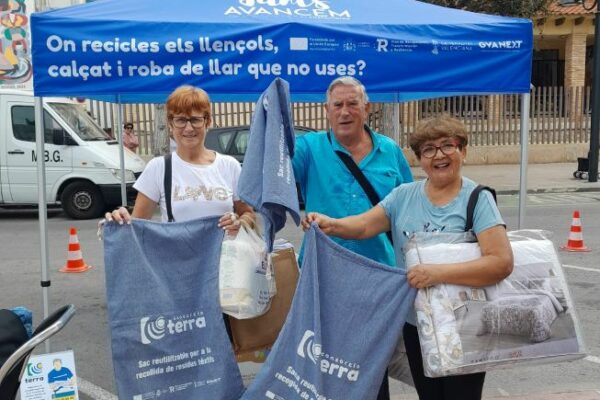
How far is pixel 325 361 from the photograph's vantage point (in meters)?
2.77

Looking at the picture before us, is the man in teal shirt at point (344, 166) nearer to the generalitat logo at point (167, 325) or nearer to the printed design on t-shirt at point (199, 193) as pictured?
the printed design on t-shirt at point (199, 193)

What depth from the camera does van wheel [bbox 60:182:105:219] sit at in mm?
11438

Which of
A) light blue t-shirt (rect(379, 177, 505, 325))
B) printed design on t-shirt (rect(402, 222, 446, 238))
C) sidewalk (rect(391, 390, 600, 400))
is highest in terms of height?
light blue t-shirt (rect(379, 177, 505, 325))

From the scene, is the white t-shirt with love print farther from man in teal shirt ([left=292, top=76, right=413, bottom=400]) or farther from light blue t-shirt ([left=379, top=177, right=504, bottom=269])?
light blue t-shirt ([left=379, top=177, right=504, bottom=269])

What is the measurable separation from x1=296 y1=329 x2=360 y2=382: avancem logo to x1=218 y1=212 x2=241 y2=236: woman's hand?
664 millimetres

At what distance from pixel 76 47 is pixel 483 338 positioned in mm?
2972

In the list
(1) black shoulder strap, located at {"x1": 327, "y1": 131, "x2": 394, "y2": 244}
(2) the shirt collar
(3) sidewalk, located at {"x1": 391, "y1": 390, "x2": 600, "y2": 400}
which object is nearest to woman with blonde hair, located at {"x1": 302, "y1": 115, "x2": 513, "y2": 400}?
(1) black shoulder strap, located at {"x1": 327, "y1": 131, "x2": 394, "y2": 244}

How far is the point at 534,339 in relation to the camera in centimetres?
260

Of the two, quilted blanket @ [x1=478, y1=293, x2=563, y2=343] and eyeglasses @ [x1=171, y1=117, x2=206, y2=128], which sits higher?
eyeglasses @ [x1=171, y1=117, x2=206, y2=128]

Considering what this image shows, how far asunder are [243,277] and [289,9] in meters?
2.26

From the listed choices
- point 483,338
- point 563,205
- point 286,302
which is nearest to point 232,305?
point 286,302

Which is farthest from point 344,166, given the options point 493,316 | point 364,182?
point 493,316

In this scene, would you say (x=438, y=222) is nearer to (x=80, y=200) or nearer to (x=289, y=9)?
(x=289, y=9)

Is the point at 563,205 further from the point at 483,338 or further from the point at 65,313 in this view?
the point at 65,313
